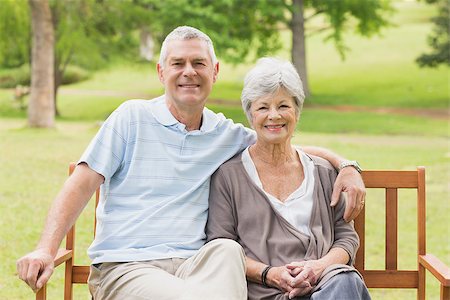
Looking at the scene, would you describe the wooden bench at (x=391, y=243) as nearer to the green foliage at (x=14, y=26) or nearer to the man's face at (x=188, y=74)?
the man's face at (x=188, y=74)

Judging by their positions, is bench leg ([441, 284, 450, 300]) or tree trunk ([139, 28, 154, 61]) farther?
tree trunk ([139, 28, 154, 61])

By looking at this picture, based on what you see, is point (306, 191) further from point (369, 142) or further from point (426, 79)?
point (426, 79)

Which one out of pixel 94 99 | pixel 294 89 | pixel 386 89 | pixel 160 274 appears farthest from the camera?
pixel 386 89

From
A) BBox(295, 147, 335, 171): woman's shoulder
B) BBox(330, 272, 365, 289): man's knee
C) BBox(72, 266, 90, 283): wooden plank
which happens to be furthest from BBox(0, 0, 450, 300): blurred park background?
BBox(330, 272, 365, 289): man's knee

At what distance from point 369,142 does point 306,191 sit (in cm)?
1548

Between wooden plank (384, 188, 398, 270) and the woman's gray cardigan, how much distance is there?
0.39 metres

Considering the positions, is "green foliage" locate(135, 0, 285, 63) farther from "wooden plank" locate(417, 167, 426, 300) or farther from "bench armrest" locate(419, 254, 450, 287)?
"bench armrest" locate(419, 254, 450, 287)

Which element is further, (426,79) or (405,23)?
(405,23)

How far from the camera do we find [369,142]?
19234 mm

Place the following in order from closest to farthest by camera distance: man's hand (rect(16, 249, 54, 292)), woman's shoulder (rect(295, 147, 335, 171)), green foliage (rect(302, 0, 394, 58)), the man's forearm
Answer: man's hand (rect(16, 249, 54, 292)) < the man's forearm < woman's shoulder (rect(295, 147, 335, 171)) < green foliage (rect(302, 0, 394, 58))

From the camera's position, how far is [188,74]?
4039 millimetres

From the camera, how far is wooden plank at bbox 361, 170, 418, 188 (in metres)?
4.31

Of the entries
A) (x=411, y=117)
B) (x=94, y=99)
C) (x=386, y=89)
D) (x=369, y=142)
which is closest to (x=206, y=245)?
(x=369, y=142)

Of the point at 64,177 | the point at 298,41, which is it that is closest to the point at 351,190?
the point at 64,177
